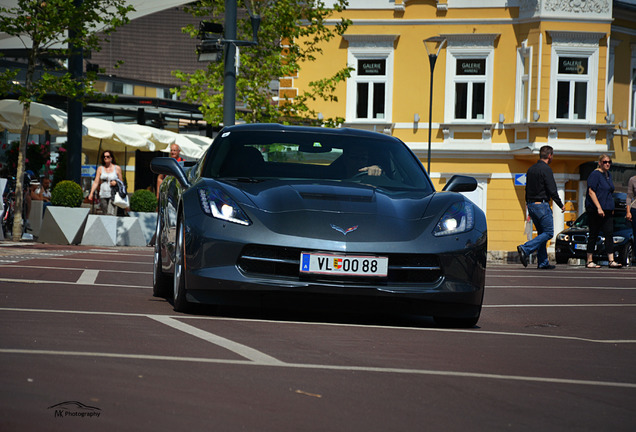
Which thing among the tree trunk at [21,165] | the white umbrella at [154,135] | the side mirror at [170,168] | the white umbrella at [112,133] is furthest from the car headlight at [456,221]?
the white umbrella at [154,135]

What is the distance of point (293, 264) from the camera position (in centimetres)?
756

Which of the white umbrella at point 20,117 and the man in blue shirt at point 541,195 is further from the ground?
the white umbrella at point 20,117

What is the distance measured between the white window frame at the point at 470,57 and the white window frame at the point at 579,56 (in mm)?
1926

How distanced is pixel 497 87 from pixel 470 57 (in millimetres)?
1303

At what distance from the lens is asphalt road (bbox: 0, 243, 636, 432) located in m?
4.28

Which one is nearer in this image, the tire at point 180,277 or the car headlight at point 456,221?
the car headlight at point 456,221

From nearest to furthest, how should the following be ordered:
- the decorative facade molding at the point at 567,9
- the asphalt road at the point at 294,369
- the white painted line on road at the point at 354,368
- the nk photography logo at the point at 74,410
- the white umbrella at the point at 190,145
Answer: the nk photography logo at the point at 74,410, the asphalt road at the point at 294,369, the white painted line on road at the point at 354,368, the white umbrella at the point at 190,145, the decorative facade molding at the point at 567,9

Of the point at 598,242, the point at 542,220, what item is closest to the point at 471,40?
the point at 598,242

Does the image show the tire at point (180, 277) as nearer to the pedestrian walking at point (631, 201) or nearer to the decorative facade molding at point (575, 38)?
the pedestrian walking at point (631, 201)

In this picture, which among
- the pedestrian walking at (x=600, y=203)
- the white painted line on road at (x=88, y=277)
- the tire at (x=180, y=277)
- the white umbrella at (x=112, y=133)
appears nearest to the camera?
the tire at (x=180, y=277)

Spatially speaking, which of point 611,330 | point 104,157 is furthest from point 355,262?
point 104,157

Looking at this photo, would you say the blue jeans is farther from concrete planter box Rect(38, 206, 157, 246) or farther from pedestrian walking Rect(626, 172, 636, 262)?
concrete planter box Rect(38, 206, 157, 246)

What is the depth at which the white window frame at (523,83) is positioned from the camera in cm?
3678

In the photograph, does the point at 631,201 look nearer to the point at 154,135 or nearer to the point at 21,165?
the point at 21,165
